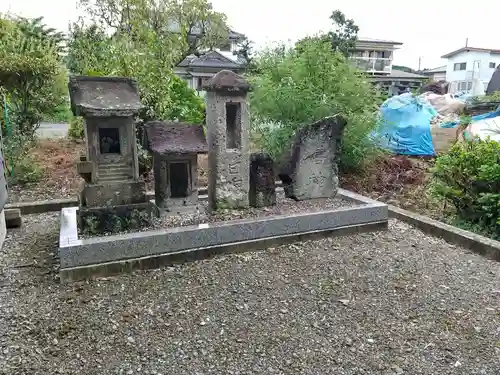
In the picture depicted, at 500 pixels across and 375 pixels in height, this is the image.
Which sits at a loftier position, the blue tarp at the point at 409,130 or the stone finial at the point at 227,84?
the stone finial at the point at 227,84

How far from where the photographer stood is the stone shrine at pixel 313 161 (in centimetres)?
512

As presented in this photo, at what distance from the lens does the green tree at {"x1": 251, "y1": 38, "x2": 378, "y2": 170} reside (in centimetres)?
716

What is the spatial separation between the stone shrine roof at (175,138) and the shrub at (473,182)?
3214 mm

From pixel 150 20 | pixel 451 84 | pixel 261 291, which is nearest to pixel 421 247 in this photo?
pixel 261 291

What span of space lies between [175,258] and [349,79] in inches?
213

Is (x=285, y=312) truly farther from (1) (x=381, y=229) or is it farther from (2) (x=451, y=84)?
(2) (x=451, y=84)

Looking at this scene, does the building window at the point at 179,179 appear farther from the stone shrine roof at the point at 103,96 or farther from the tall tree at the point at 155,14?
the tall tree at the point at 155,14

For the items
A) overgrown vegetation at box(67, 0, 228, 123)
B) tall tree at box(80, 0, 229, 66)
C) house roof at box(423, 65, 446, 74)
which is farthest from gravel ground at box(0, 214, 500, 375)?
house roof at box(423, 65, 446, 74)

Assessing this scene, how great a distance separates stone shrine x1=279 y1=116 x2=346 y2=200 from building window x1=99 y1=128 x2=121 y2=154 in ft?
7.08

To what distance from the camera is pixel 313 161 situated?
17.1ft

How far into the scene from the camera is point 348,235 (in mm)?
4750

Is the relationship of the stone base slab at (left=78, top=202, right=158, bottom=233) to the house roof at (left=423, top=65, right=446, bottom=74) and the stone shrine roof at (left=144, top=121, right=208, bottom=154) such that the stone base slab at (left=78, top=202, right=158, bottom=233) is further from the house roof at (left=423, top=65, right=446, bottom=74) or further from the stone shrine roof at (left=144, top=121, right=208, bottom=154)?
the house roof at (left=423, top=65, right=446, bottom=74)

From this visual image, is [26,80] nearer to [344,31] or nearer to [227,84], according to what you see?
[227,84]

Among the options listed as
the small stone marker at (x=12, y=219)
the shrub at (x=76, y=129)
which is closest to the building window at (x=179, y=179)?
the small stone marker at (x=12, y=219)
